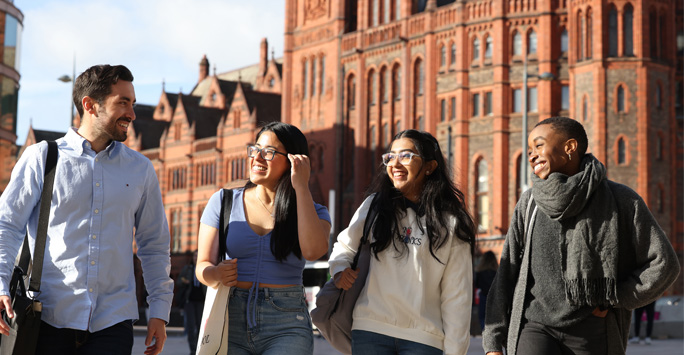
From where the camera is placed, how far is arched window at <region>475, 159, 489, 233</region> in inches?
1945

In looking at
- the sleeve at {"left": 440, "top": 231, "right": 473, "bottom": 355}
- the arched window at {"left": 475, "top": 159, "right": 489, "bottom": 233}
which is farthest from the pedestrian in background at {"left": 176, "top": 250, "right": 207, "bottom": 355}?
the arched window at {"left": 475, "top": 159, "right": 489, "bottom": 233}

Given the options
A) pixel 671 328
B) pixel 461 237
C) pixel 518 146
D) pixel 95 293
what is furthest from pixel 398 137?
pixel 518 146

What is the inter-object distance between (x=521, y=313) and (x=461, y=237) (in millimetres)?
454

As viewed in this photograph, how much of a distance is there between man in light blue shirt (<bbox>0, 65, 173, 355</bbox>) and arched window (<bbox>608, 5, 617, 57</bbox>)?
42.1m

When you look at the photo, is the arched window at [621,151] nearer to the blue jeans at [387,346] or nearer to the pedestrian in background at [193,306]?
the pedestrian in background at [193,306]

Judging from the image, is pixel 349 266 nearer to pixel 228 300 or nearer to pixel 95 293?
pixel 228 300

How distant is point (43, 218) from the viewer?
4.68m

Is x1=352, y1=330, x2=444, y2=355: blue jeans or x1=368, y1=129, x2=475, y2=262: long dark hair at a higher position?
x1=368, y1=129, x2=475, y2=262: long dark hair

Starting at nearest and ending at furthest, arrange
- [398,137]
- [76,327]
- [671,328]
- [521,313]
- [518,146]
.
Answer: [76,327] → [521,313] → [398,137] → [671,328] → [518,146]

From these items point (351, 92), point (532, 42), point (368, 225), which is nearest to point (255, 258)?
point (368, 225)

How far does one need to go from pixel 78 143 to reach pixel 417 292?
168 cm

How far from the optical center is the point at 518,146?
159 ft

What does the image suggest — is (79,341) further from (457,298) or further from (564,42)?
(564,42)

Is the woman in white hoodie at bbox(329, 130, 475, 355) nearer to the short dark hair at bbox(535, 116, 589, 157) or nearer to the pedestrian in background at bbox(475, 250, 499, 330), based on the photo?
the short dark hair at bbox(535, 116, 589, 157)
